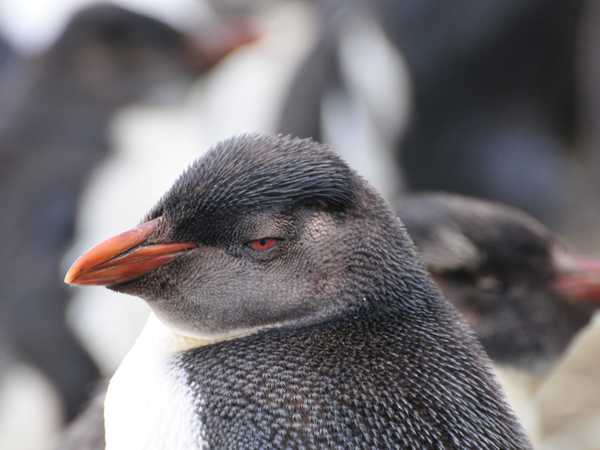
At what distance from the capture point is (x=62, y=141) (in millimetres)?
4035

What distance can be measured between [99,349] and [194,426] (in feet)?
7.40

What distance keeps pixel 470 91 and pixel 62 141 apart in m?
1.53

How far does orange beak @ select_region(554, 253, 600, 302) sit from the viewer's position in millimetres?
2461

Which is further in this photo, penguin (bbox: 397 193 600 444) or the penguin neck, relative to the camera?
penguin (bbox: 397 193 600 444)

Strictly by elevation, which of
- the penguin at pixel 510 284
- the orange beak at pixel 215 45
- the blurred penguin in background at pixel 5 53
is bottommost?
the penguin at pixel 510 284

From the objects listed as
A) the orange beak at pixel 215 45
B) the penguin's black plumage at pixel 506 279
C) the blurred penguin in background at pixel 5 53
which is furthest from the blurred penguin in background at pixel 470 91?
the blurred penguin in background at pixel 5 53

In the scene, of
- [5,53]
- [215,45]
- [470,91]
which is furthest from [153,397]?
[5,53]

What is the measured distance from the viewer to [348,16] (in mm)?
4516

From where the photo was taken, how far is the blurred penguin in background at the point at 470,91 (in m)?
4.28

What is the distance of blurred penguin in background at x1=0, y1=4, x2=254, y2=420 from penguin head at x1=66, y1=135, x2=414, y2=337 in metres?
1.88

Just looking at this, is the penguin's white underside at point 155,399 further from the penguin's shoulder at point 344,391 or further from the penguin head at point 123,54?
the penguin head at point 123,54

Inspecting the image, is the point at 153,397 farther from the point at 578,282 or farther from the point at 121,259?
the point at 578,282

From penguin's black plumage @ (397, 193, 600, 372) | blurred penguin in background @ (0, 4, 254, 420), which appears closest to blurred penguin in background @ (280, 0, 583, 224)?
blurred penguin in background @ (0, 4, 254, 420)

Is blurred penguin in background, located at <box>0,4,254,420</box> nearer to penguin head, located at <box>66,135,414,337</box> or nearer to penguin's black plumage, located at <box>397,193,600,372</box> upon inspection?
penguin's black plumage, located at <box>397,193,600,372</box>
